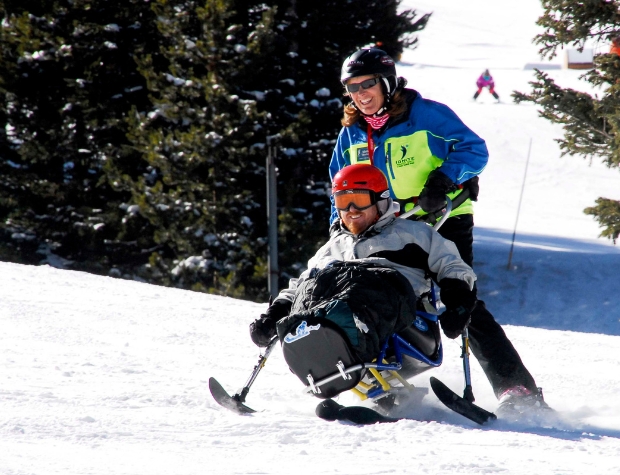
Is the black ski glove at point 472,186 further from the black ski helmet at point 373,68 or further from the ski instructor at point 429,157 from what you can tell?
the black ski helmet at point 373,68

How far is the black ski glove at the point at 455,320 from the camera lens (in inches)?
146

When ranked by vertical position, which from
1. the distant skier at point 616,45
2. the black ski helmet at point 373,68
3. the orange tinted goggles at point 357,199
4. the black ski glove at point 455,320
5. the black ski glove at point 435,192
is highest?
the distant skier at point 616,45

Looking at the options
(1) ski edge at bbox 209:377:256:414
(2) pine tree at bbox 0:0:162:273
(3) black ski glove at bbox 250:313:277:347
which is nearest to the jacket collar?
(3) black ski glove at bbox 250:313:277:347

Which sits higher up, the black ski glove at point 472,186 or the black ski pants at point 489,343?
the black ski glove at point 472,186

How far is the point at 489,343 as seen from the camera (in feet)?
14.0

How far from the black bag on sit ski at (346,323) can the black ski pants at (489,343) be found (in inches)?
27.1

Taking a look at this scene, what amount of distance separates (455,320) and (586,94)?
7.61 meters

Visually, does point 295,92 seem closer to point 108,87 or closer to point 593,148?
point 108,87

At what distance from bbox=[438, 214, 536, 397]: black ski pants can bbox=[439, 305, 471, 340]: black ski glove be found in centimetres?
57

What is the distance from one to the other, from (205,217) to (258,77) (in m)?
2.43

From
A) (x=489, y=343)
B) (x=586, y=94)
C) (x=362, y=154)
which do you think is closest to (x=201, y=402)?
(x=489, y=343)

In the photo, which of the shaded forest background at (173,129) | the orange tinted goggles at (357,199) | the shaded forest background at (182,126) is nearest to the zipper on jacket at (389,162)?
the orange tinted goggles at (357,199)

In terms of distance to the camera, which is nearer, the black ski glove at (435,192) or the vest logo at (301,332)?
the vest logo at (301,332)

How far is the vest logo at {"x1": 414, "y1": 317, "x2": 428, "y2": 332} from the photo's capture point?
392cm
